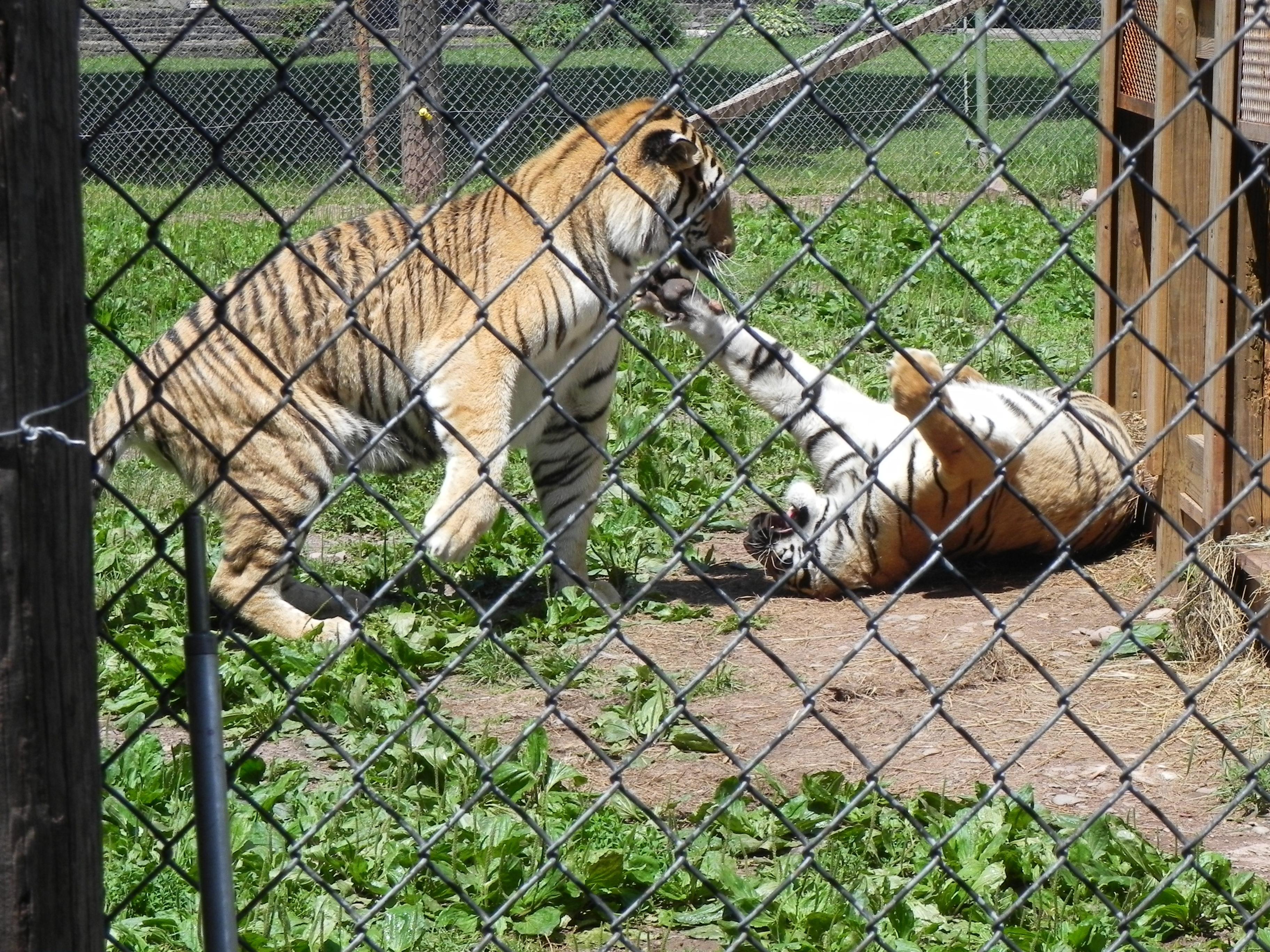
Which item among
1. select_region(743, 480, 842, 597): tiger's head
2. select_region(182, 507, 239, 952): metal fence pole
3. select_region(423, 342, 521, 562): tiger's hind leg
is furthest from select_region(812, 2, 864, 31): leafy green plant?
select_region(182, 507, 239, 952): metal fence pole

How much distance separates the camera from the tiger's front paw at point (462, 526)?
426cm

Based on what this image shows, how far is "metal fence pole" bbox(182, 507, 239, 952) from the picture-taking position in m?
1.58

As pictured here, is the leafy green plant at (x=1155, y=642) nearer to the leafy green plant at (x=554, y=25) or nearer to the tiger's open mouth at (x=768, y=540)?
the tiger's open mouth at (x=768, y=540)

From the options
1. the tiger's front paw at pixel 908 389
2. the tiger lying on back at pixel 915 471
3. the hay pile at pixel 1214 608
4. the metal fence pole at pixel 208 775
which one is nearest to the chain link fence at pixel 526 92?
the tiger lying on back at pixel 915 471

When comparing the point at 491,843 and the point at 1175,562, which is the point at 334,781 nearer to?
the point at 491,843

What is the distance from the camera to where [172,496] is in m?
5.46

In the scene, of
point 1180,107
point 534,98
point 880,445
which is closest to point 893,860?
point 1180,107

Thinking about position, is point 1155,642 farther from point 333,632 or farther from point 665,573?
point 665,573

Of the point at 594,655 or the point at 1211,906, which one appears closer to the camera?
the point at 594,655

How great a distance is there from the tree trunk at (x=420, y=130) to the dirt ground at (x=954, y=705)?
608 centimetres

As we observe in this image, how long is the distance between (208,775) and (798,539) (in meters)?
3.40

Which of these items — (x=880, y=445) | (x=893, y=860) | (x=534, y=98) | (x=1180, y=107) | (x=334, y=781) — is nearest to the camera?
(x=534, y=98)

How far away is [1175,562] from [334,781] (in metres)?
2.51

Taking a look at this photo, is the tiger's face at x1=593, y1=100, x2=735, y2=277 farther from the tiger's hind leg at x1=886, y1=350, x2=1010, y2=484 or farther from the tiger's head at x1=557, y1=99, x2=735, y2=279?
Answer: the tiger's hind leg at x1=886, y1=350, x2=1010, y2=484
